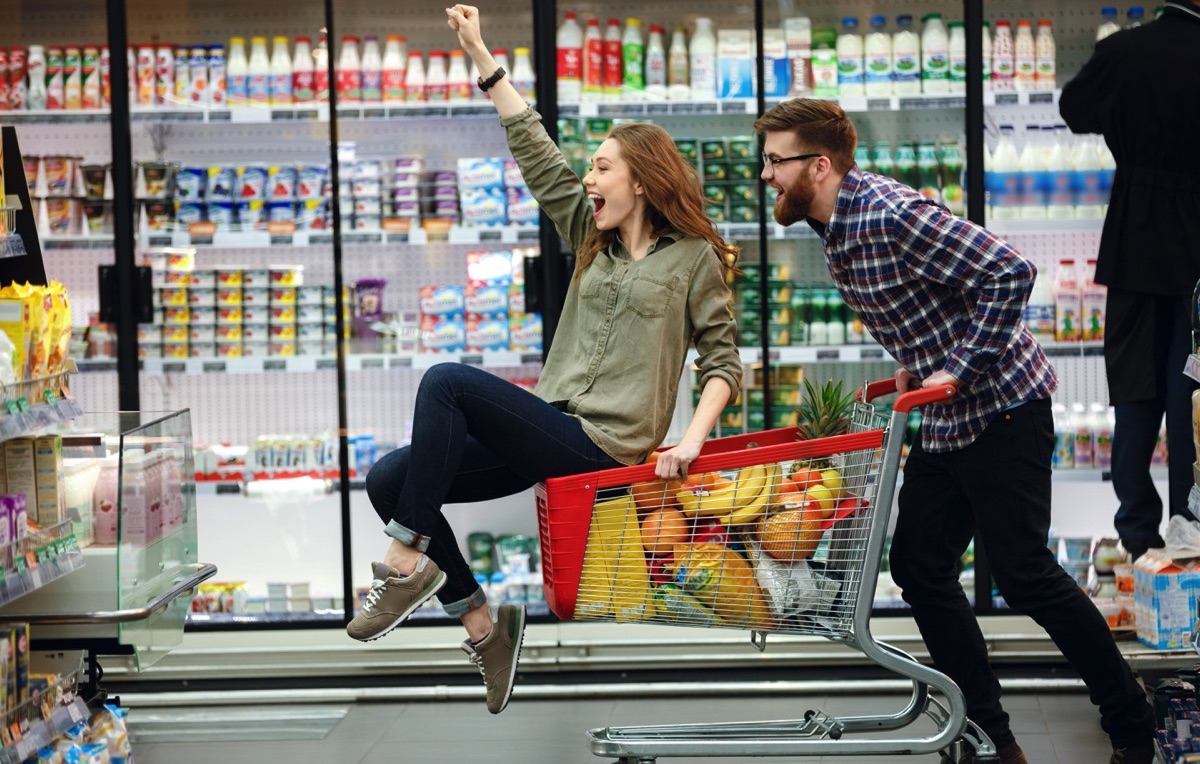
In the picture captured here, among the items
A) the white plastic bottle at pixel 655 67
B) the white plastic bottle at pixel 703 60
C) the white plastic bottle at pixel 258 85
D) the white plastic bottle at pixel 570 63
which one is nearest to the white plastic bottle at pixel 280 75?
the white plastic bottle at pixel 258 85

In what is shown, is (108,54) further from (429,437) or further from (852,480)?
(852,480)

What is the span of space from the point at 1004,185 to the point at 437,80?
1946 millimetres

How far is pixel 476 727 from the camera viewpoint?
409cm

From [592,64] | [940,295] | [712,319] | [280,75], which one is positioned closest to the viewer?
[940,295]

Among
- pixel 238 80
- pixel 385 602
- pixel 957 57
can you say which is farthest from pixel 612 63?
pixel 385 602

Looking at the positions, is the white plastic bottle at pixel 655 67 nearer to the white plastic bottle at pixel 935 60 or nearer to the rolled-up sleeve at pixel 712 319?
the white plastic bottle at pixel 935 60

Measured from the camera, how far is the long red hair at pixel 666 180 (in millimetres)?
3191

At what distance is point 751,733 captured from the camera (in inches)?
120

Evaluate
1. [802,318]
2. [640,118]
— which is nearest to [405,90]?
[640,118]

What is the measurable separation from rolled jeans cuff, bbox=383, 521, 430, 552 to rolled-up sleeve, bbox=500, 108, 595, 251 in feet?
2.88

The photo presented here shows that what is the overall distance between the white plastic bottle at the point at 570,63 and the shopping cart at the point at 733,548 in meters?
2.11

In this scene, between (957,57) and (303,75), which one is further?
(303,75)

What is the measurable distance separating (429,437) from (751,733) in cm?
94

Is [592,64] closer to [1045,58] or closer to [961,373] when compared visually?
[1045,58]
